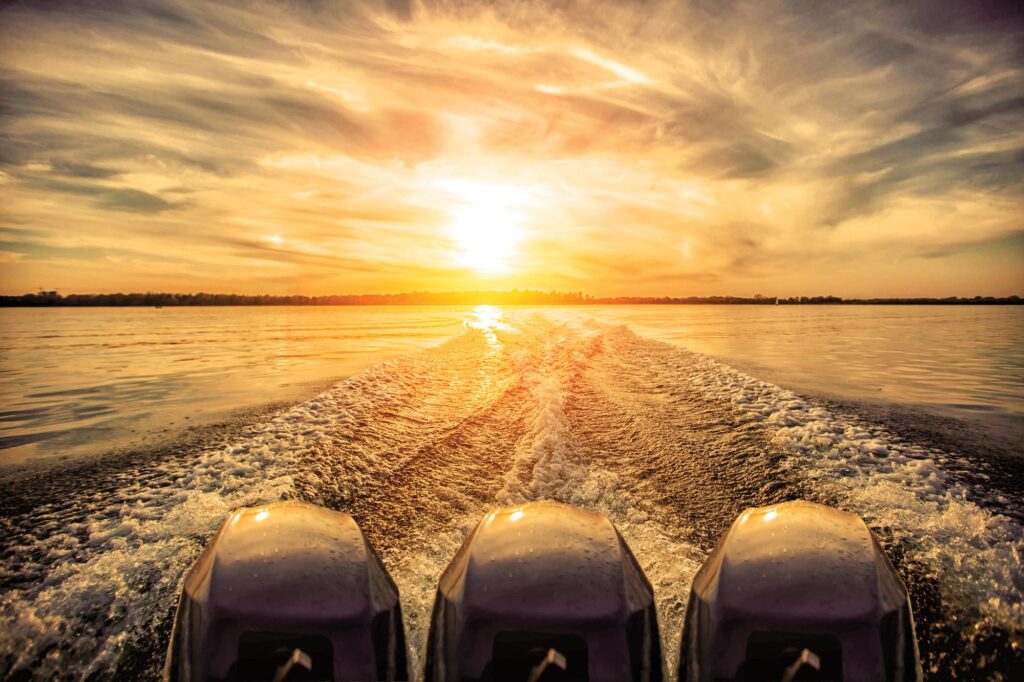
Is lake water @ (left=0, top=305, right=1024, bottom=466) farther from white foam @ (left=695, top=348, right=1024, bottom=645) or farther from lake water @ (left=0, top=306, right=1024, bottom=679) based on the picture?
white foam @ (left=695, top=348, right=1024, bottom=645)

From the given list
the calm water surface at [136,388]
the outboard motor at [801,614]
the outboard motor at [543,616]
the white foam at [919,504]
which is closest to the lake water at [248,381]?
the calm water surface at [136,388]

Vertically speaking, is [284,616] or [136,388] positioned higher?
[284,616]

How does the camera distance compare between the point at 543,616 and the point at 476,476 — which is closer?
the point at 543,616

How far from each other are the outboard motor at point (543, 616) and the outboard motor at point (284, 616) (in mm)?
236

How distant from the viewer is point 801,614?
→ 5.22ft

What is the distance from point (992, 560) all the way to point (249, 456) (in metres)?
5.68

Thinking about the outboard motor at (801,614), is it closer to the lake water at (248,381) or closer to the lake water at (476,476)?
the lake water at (476,476)

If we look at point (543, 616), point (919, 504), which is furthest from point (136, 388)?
point (919, 504)

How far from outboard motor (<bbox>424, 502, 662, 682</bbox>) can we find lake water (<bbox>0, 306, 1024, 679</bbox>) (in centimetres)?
89

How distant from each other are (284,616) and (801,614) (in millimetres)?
1673

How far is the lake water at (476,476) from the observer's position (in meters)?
→ 2.48

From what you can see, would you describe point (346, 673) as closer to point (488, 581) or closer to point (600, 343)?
point (488, 581)

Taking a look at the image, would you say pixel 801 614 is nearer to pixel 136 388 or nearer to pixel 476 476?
pixel 476 476

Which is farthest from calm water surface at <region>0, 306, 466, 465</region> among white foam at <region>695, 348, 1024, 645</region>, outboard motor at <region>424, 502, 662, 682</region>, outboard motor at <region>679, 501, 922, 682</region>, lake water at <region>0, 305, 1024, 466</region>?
white foam at <region>695, 348, 1024, 645</region>
